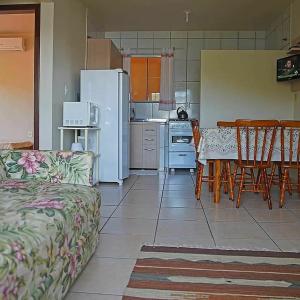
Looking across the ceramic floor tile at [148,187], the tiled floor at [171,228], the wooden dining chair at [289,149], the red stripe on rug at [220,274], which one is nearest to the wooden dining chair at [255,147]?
the wooden dining chair at [289,149]

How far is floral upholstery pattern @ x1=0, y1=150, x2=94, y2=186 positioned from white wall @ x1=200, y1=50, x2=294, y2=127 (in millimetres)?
4292

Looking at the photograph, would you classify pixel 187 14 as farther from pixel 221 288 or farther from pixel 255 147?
pixel 221 288

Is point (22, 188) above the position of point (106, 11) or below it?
below

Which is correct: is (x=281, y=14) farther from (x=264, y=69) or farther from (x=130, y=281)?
(x=130, y=281)

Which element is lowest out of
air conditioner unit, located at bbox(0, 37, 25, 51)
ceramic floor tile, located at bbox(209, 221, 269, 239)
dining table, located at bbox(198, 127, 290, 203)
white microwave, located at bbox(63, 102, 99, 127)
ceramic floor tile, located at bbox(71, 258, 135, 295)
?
ceramic floor tile, located at bbox(71, 258, 135, 295)

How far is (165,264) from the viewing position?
84.0 inches

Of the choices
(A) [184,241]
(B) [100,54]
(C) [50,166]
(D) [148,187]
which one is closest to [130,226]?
(A) [184,241]

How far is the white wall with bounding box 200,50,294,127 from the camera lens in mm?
6207

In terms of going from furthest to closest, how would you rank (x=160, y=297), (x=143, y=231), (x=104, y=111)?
1. (x=104, y=111)
2. (x=143, y=231)
3. (x=160, y=297)

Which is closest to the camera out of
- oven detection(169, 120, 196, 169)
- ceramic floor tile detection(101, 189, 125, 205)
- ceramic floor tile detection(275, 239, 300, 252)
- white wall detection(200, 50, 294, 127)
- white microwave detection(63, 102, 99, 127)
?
ceramic floor tile detection(275, 239, 300, 252)

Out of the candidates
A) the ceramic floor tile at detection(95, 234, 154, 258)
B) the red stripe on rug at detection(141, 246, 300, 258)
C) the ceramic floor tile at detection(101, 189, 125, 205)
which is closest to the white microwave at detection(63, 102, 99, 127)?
the ceramic floor tile at detection(101, 189, 125, 205)

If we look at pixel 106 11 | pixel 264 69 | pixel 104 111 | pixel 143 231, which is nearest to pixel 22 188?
pixel 143 231

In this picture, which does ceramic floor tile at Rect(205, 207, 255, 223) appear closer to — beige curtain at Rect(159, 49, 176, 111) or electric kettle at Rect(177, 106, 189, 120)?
electric kettle at Rect(177, 106, 189, 120)

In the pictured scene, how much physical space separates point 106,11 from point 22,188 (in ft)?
15.4
